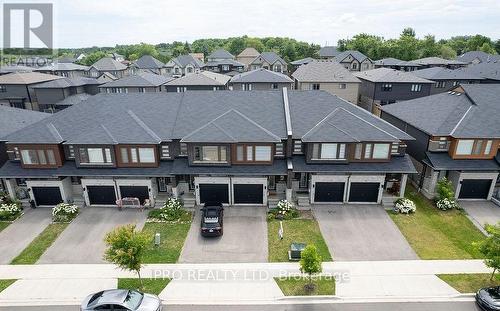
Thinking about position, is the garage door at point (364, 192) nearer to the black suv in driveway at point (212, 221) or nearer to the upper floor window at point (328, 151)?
the upper floor window at point (328, 151)

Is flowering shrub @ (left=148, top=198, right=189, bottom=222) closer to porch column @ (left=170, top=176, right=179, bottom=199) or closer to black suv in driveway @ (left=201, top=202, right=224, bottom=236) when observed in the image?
porch column @ (left=170, top=176, right=179, bottom=199)

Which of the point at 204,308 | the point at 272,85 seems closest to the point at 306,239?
the point at 204,308

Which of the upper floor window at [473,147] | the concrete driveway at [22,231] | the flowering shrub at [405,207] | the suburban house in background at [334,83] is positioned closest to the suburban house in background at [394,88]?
the suburban house in background at [334,83]

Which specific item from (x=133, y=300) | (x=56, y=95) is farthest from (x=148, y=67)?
(x=133, y=300)

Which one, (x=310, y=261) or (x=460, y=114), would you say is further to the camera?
(x=460, y=114)

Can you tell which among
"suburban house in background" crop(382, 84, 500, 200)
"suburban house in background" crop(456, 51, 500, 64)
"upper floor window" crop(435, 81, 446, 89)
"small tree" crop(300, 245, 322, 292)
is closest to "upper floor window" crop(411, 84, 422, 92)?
"upper floor window" crop(435, 81, 446, 89)

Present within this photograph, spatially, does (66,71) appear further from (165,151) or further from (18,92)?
(165,151)

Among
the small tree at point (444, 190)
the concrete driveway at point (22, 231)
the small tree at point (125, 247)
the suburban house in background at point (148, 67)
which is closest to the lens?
the small tree at point (125, 247)
